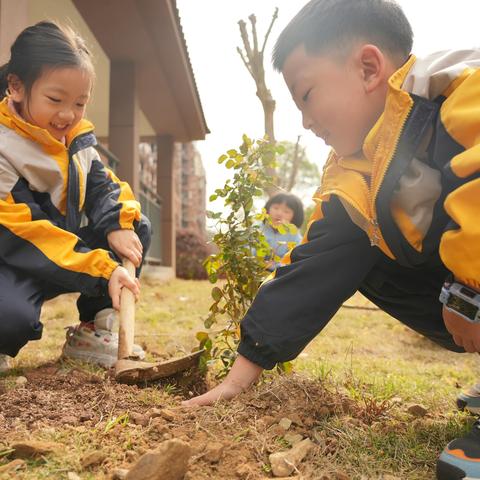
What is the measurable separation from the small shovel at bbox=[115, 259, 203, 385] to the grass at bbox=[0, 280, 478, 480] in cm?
6

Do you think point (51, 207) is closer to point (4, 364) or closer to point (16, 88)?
point (16, 88)

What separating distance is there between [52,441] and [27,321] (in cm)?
86

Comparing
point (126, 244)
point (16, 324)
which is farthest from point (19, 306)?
point (126, 244)

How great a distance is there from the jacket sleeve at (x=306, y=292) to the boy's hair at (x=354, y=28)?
19.0 inches

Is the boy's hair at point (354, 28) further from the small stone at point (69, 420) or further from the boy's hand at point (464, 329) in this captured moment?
the small stone at point (69, 420)

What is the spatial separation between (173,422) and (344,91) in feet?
3.32

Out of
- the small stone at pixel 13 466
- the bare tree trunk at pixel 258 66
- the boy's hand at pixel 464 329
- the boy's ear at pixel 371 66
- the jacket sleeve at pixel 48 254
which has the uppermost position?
the bare tree trunk at pixel 258 66

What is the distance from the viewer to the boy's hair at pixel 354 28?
59.3 inches

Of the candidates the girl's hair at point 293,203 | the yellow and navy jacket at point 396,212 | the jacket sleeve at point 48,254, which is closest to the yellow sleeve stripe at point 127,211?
the jacket sleeve at point 48,254

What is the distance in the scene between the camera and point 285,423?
1.36 metres

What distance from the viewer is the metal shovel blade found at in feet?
5.65

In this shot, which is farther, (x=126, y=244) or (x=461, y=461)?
(x=126, y=244)

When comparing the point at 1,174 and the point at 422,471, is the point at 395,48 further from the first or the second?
the point at 1,174

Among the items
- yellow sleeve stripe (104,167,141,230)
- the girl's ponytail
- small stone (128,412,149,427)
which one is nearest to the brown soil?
small stone (128,412,149,427)
